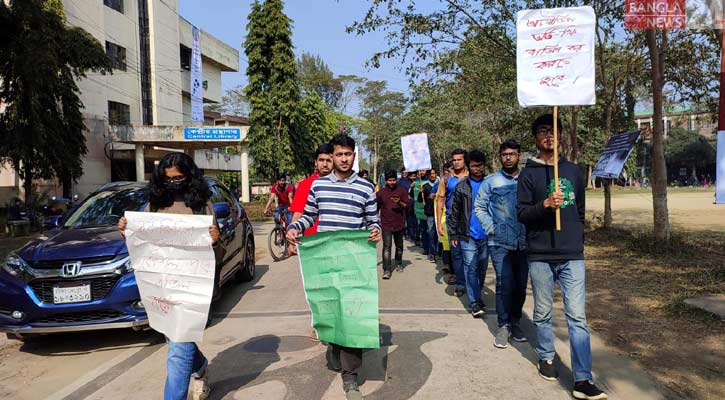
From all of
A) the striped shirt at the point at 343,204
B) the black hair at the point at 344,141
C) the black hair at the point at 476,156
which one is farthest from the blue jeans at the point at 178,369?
the black hair at the point at 476,156

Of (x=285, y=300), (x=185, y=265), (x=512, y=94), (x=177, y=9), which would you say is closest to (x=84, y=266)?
(x=185, y=265)

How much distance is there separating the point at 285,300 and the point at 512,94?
13.6 meters

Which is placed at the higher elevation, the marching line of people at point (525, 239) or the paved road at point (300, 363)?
the marching line of people at point (525, 239)

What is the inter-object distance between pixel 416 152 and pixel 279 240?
3672 millimetres

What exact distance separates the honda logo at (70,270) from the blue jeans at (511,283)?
4.00 meters

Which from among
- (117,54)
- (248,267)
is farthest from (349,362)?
(117,54)

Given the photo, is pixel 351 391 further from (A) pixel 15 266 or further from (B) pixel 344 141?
(A) pixel 15 266

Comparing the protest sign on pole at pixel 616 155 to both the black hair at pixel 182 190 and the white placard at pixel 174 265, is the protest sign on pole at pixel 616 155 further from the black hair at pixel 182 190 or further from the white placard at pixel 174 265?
the white placard at pixel 174 265

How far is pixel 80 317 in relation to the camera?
4934 mm

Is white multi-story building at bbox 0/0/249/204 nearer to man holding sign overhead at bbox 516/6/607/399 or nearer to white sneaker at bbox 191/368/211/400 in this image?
white sneaker at bbox 191/368/211/400

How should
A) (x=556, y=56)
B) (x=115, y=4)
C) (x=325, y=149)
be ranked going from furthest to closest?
(x=115, y=4), (x=325, y=149), (x=556, y=56)

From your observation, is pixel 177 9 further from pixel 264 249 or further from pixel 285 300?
pixel 285 300

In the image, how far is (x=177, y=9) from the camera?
1308 inches

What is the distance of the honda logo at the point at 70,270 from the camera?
192 inches
